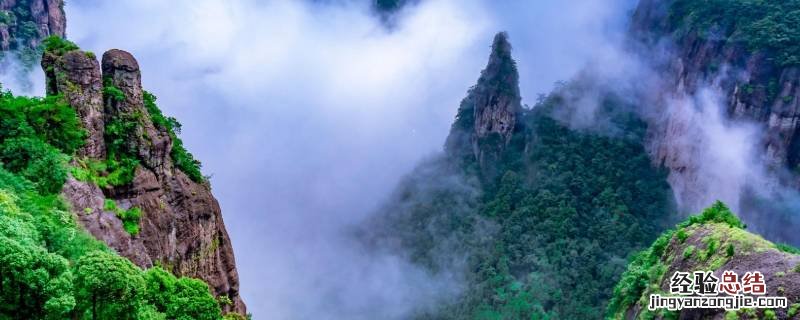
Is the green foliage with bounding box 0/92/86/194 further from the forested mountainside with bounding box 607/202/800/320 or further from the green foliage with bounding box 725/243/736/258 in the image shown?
the green foliage with bounding box 725/243/736/258

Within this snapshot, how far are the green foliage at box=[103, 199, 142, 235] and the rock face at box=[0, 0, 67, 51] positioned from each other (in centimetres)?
5297

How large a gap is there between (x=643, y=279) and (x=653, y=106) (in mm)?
85819

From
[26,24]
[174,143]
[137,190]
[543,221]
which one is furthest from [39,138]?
[543,221]

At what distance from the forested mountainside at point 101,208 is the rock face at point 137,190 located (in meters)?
0.06

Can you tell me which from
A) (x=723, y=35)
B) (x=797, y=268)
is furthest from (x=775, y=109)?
(x=797, y=268)

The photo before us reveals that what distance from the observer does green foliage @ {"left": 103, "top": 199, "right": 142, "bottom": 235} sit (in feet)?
102

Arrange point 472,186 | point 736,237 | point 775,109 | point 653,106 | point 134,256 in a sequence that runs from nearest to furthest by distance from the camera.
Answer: point 736,237 → point 134,256 → point 775,109 → point 653,106 → point 472,186

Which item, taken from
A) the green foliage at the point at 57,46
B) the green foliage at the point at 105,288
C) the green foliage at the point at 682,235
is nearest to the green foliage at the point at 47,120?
the green foliage at the point at 57,46

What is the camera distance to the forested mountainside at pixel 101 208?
20.7 m

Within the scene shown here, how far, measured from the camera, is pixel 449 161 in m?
130

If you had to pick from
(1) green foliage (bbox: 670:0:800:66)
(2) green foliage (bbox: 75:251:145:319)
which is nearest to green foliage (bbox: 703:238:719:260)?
(2) green foliage (bbox: 75:251:145:319)

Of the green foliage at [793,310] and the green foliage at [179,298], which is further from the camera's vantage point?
the green foliage at [179,298]

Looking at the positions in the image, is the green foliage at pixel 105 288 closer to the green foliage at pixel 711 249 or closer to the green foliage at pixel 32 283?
the green foliage at pixel 32 283

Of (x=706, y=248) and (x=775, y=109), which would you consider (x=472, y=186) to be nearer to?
(x=775, y=109)
